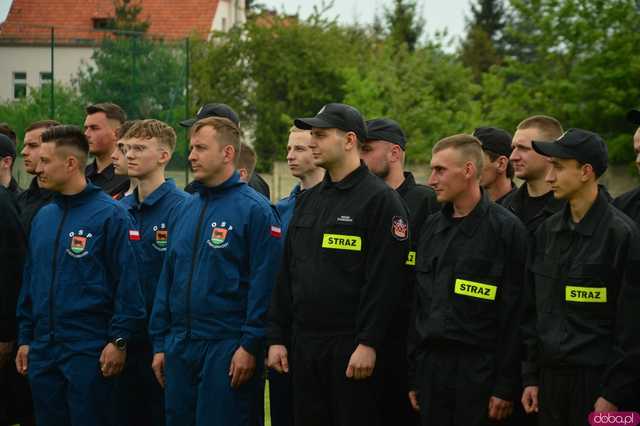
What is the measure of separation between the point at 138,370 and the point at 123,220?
3.83 feet

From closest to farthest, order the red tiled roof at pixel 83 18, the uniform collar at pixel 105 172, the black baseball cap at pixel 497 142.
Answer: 1. the black baseball cap at pixel 497 142
2. the uniform collar at pixel 105 172
3. the red tiled roof at pixel 83 18

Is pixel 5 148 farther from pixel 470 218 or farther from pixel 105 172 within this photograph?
pixel 470 218

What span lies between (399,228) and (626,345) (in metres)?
1.56

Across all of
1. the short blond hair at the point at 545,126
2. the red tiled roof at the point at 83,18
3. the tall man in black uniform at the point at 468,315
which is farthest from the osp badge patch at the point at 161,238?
the red tiled roof at the point at 83,18

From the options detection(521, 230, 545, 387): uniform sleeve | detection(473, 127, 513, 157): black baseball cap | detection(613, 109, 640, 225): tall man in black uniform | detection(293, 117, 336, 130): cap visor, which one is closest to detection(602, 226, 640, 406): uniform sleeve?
detection(521, 230, 545, 387): uniform sleeve

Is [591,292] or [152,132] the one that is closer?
[591,292]

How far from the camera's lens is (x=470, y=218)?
6348mm

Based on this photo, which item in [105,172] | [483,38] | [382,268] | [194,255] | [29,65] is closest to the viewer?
[382,268]

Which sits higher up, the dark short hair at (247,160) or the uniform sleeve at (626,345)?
the dark short hair at (247,160)

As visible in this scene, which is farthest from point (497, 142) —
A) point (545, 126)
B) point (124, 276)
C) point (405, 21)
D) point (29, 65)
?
point (405, 21)

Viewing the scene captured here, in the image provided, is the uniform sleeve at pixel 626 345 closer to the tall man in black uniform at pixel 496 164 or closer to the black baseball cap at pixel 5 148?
the tall man in black uniform at pixel 496 164

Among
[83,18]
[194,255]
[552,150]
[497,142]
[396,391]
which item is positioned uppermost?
[83,18]

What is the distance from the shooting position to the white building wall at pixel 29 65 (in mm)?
17547

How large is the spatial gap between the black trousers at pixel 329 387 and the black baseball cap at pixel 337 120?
4.33 ft
